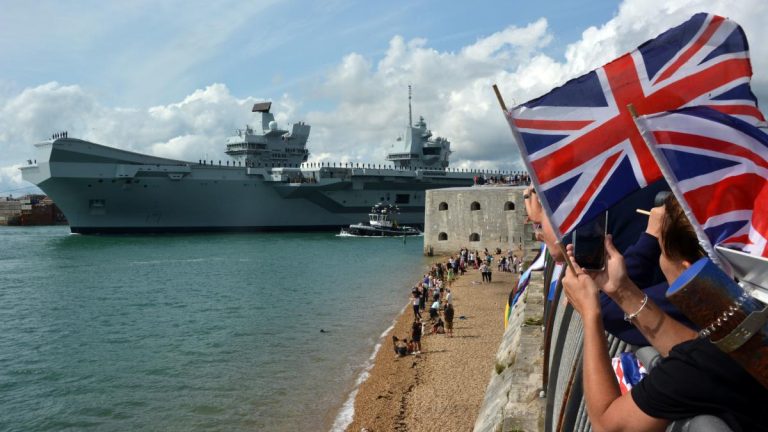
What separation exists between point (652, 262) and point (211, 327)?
17365 millimetres

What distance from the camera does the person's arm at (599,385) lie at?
58.8 inches

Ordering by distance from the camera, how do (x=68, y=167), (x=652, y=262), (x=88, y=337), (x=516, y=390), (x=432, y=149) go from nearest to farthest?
(x=652, y=262), (x=516, y=390), (x=88, y=337), (x=68, y=167), (x=432, y=149)

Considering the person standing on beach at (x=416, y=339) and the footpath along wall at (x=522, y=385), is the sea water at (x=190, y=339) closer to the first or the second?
the person standing on beach at (x=416, y=339)

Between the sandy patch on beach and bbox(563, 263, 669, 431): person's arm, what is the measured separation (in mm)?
8442

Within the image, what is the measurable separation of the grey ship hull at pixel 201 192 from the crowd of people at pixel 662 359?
171 feet

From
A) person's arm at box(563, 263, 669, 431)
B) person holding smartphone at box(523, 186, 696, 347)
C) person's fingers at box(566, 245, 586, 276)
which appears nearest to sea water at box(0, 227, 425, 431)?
person holding smartphone at box(523, 186, 696, 347)

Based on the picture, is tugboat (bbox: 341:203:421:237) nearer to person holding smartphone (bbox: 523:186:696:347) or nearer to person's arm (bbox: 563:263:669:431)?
person holding smartphone (bbox: 523:186:696:347)

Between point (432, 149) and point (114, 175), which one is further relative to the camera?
point (432, 149)

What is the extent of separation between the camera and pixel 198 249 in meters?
42.4

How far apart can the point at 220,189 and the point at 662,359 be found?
53828mm

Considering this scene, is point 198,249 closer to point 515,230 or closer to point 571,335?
point 515,230

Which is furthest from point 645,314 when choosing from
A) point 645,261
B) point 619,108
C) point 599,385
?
point 619,108

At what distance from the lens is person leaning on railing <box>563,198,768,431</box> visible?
1.34m

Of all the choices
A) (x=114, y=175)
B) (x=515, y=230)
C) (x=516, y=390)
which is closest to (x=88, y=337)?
(x=516, y=390)
